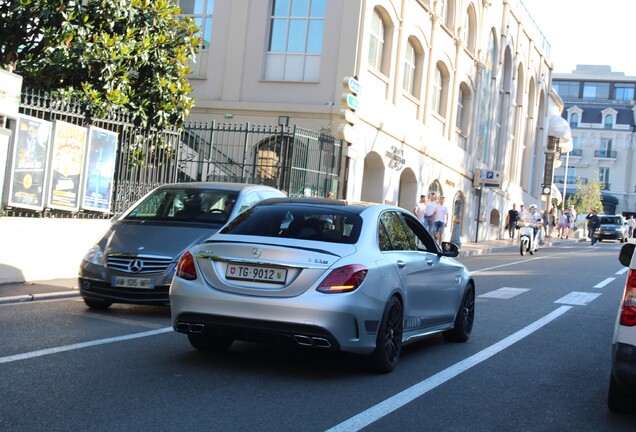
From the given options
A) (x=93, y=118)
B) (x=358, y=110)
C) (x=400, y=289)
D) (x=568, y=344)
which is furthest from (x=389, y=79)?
(x=400, y=289)

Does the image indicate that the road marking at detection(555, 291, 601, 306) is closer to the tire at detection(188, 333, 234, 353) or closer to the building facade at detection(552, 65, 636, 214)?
the tire at detection(188, 333, 234, 353)

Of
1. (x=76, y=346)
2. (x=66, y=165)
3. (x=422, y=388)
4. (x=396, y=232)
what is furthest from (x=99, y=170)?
(x=422, y=388)

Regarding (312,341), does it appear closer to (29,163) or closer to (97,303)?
(97,303)

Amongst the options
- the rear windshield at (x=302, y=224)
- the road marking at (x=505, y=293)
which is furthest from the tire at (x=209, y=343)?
the road marking at (x=505, y=293)

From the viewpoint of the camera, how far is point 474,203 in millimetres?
42719

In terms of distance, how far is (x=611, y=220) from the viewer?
173 ft

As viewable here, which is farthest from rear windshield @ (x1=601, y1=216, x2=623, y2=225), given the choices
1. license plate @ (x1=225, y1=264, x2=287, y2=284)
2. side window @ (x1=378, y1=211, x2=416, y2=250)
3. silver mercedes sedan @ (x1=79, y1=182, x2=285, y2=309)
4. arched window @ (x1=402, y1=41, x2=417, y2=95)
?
license plate @ (x1=225, y1=264, x2=287, y2=284)

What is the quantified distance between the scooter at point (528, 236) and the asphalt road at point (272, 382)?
769 inches

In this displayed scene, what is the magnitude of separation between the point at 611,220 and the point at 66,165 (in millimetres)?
45187

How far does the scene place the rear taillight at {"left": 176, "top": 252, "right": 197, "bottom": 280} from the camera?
6973 millimetres

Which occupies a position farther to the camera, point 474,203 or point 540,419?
point 474,203

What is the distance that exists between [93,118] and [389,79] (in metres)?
15.4

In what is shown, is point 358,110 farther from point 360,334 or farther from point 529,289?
point 360,334

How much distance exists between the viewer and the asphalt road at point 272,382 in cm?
541
